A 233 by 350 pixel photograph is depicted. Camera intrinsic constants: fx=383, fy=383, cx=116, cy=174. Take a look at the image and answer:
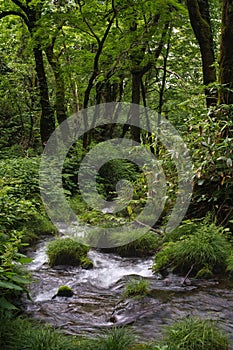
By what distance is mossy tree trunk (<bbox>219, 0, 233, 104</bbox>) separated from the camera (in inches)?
260

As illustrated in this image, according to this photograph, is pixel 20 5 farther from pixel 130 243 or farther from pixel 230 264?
pixel 230 264

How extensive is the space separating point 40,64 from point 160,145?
6.80m

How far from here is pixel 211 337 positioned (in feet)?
10.5

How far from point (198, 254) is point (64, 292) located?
1.91m

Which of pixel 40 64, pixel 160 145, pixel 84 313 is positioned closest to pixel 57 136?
pixel 40 64

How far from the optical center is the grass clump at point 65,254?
6191mm

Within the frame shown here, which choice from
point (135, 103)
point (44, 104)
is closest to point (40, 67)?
point (44, 104)

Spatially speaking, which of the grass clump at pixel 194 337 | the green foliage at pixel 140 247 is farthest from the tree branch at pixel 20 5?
the grass clump at pixel 194 337

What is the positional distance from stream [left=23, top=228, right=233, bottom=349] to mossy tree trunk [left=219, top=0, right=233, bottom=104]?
3.27m

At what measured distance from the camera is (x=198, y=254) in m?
5.36

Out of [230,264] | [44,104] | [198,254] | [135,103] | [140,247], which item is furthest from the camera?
[135,103]

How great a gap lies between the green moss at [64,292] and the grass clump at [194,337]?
1.87 meters

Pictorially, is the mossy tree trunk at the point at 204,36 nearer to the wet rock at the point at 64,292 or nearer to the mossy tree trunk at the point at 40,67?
the wet rock at the point at 64,292

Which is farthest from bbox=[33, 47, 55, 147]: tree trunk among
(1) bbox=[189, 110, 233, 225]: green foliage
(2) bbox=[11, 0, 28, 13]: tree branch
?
(1) bbox=[189, 110, 233, 225]: green foliage
